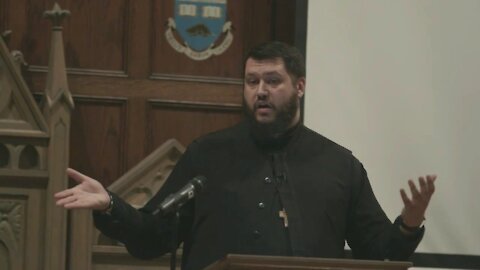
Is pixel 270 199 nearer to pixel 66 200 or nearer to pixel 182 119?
pixel 66 200

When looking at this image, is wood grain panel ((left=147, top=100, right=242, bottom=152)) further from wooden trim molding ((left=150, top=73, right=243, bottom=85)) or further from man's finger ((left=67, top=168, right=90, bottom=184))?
man's finger ((left=67, top=168, right=90, bottom=184))

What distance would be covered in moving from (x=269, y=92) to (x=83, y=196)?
772mm

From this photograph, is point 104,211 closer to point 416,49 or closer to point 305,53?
point 305,53

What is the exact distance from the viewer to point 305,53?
4844 mm

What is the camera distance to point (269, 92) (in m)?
3.51

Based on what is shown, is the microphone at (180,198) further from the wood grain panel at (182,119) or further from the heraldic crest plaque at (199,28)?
the heraldic crest plaque at (199,28)

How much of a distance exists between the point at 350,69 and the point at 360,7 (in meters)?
0.31

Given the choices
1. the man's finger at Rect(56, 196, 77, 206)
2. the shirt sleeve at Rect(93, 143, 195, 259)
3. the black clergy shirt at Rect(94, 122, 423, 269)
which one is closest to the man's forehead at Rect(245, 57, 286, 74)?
the black clergy shirt at Rect(94, 122, 423, 269)

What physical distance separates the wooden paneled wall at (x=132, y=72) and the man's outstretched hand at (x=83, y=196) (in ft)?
7.02

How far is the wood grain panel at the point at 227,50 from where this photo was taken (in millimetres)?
5465

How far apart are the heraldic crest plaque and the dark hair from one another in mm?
1910

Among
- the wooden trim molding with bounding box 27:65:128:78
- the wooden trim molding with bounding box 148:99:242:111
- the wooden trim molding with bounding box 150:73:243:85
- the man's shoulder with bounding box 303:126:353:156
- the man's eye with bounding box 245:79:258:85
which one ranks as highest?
the man's eye with bounding box 245:79:258:85

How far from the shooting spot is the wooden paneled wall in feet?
17.4

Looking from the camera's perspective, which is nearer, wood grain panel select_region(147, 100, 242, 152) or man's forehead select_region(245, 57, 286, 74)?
man's forehead select_region(245, 57, 286, 74)
